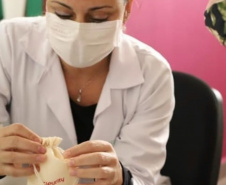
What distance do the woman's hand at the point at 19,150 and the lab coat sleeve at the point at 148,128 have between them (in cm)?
31

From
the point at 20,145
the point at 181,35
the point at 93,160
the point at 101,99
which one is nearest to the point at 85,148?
the point at 93,160

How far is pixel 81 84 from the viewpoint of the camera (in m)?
1.18

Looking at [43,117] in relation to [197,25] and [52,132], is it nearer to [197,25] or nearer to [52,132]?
[52,132]

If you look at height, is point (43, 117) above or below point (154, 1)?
below

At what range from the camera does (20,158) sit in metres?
0.86

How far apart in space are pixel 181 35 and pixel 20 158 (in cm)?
134

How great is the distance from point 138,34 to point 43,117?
83 centimetres

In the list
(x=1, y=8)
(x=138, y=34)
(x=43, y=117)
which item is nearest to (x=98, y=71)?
(x=43, y=117)

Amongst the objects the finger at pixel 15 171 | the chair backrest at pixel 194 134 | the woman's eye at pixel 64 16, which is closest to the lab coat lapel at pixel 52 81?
the woman's eye at pixel 64 16

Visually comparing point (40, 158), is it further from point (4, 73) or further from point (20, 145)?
point (4, 73)

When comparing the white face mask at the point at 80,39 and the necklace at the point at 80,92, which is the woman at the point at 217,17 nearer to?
the white face mask at the point at 80,39

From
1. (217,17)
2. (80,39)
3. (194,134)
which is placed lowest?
(194,134)

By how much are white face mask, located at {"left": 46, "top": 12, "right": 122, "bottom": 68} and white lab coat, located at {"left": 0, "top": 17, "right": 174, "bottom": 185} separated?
8 cm

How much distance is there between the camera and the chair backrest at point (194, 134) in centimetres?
123
